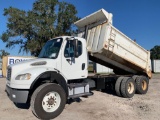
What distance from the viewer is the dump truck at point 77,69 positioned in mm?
6539

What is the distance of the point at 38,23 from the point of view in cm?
3053

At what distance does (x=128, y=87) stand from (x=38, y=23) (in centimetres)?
2315

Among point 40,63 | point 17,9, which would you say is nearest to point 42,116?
point 40,63

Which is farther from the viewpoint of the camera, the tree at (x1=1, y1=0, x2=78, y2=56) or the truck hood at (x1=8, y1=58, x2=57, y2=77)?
the tree at (x1=1, y1=0, x2=78, y2=56)

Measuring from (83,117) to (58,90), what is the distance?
3.97ft

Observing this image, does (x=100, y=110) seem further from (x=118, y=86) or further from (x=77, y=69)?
(x=118, y=86)

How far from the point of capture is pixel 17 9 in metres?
31.1

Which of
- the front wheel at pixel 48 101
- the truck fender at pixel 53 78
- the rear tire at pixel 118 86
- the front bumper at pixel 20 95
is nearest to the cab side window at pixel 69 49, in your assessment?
the truck fender at pixel 53 78

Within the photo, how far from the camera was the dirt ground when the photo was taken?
22.2 feet

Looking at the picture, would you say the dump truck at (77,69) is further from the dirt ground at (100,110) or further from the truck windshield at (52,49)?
the dirt ground at (100,110)

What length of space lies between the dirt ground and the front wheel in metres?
0.33

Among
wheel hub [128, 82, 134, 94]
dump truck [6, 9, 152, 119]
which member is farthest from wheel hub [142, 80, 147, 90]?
wheel hub [128, 82, 134, 94]

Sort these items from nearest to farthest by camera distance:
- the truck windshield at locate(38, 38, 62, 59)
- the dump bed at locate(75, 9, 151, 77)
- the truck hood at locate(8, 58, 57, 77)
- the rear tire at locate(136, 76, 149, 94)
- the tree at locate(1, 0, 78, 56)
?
1. the truck hood at locate(8, 58, 57, 77)
2. the truck windshield at locate(38, 38, 62, 59)
3. the dump bed at locate(75, 9, 151, 77)
4. the rear tire at locate(136, 76, 149, 94)
5. the tree at locate(1, 0, 78, 56)

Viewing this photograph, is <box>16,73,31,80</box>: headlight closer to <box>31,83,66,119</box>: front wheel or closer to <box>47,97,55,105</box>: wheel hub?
<box>31,83,66,119</box>: front wheel
